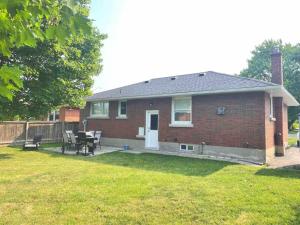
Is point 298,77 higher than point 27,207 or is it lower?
higher

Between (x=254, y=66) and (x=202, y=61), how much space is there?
23379mm

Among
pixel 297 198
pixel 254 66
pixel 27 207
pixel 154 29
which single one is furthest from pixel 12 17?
pixel 254 66

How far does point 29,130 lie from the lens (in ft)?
61.1

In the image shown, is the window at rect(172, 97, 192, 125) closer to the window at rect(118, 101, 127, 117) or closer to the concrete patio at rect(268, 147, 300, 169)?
the window at rect(118, 101, 127, 117)

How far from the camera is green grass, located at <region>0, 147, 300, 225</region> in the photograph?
4746 millimetres

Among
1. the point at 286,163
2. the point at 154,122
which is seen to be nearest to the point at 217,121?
the point at 286,163

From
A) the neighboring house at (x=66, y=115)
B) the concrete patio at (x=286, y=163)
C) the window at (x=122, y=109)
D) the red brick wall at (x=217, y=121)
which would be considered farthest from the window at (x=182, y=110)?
the neighboring house at (x=66, y=115)

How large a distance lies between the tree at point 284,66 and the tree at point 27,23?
136 feet

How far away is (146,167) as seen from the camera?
9.88m

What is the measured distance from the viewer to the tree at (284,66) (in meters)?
→ 38.1

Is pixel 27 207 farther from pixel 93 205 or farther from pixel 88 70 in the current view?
pixel 88 70

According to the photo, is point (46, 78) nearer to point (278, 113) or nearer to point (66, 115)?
point (278, 113)

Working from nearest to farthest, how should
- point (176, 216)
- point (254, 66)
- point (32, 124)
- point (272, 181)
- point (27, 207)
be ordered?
point (176, 216) → point (27, 207) → point (272, 181) → point (32, 124) → point (254, 66)

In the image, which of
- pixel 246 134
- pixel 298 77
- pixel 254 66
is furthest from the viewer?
pixel 254 66
